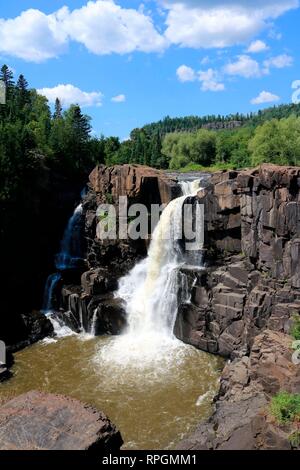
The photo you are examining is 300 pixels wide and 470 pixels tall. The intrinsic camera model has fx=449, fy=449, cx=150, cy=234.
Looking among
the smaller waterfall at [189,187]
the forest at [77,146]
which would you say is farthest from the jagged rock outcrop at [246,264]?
the forest at [77,146]

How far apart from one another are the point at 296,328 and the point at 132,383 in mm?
9401

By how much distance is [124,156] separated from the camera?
219 ft

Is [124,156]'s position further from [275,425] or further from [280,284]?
[275,425]

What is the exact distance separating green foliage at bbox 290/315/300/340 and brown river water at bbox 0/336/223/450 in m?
5.04

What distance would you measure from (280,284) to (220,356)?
20.1 ft

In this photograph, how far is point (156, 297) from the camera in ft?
105

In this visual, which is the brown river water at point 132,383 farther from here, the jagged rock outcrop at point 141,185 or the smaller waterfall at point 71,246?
the jagged rock outcrop at point 141,185

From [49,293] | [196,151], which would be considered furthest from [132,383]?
[196,151]

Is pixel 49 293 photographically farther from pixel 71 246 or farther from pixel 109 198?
pixel 109 198

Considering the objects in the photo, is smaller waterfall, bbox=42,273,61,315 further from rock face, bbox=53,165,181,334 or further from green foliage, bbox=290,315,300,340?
green foliage, bbox=290,315,300,340

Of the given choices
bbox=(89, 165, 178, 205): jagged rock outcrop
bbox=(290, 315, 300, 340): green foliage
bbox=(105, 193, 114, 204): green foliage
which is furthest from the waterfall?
bbox=(290, 315, 300, 340): green foliage

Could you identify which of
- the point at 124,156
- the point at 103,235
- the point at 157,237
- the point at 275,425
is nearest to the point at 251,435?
the point at 275,425

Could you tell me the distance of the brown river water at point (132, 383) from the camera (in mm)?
21312

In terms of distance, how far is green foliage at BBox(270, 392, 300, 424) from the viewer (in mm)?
16297
